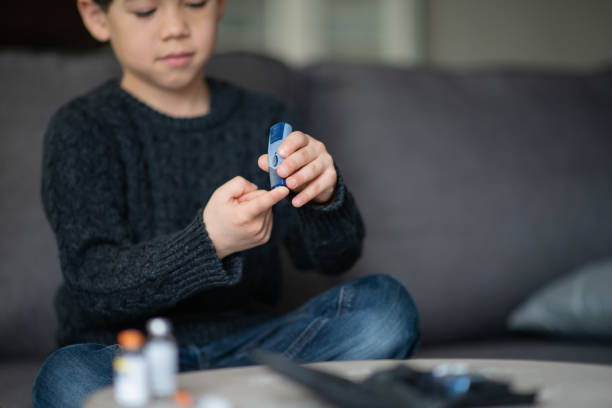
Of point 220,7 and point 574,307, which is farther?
point 574,307

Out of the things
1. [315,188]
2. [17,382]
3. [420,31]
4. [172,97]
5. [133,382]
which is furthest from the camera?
[420,31]

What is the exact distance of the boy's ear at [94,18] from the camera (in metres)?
0.98

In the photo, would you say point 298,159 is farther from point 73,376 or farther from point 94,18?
point 94,18

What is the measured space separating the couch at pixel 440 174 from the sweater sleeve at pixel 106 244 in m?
0.21

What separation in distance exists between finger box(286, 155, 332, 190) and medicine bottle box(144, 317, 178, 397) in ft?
0.91

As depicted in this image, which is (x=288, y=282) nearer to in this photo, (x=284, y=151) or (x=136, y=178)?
(x=136, y=178)

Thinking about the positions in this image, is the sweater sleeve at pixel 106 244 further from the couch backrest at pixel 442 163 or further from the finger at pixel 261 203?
the couch backrest at pixel 442 163

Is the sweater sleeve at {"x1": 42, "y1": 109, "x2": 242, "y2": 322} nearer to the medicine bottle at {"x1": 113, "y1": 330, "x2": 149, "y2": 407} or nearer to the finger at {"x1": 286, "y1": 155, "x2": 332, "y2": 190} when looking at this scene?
the finger at {"x1": 286, "y1": 155, "x2": 332, "y2": 190}

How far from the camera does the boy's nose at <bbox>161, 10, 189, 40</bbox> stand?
921 mm

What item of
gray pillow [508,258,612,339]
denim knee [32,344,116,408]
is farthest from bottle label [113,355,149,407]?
gray pillow [508,258,612,339]

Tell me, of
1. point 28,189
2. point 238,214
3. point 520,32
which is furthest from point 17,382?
point 520,32

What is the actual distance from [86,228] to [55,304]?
21 centimetres

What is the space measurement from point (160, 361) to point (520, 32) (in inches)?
130

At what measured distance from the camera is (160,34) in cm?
93
